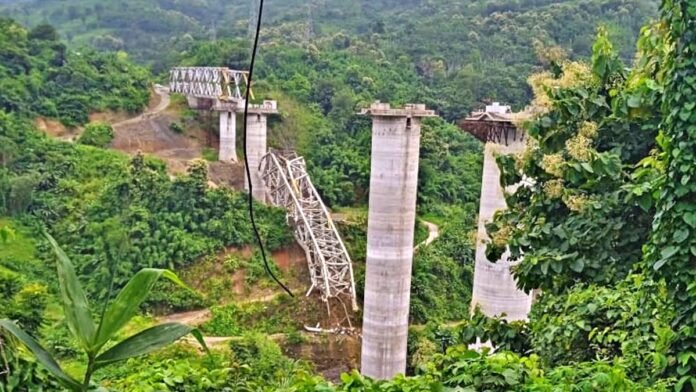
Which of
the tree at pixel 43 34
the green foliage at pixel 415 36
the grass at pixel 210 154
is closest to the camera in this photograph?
the grass at pixel 210 154

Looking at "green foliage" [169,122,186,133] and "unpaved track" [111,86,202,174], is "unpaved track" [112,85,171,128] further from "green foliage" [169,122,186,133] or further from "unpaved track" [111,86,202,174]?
"green foliage" [169,122,186,133]

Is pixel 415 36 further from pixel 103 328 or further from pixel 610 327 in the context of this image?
pixel 103 328

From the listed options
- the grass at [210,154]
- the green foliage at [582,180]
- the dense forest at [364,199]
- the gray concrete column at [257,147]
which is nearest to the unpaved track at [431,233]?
the dense forest at [364,199]

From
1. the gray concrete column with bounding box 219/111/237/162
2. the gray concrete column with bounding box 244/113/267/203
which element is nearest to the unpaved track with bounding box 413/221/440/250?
the gray concrete column with bounding box 244/113/267/203

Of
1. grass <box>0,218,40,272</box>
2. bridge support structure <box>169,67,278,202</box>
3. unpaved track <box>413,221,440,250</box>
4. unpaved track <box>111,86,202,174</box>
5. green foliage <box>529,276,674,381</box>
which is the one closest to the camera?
green foliage <box>529,276,674,381</box>

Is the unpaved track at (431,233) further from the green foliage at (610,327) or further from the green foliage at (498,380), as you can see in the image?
the green foliage at (498,380)

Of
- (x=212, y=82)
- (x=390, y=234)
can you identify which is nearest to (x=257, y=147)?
(x=212, y=82)

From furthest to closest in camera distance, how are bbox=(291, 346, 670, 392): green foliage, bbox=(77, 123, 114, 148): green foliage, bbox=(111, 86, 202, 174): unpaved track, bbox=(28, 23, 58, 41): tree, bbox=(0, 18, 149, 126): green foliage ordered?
bbox=(28, 23, 58, 41): tree < bbox=(111, 86, 202, 174): unpaved track < bbox=(0, 18, 149, 126): green foliage < bbox=(77, 123, 114, 148): green foliage < bbox=(291, 346, 670, 392): green foliage
